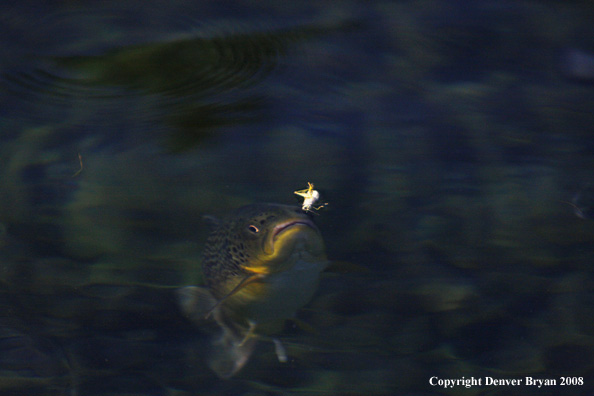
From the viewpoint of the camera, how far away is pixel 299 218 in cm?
280

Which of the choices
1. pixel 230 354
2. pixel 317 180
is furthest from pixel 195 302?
pixel 317 180

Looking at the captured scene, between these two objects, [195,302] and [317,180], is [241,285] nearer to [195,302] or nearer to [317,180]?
[195,302]

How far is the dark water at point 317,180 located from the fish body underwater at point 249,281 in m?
0.11

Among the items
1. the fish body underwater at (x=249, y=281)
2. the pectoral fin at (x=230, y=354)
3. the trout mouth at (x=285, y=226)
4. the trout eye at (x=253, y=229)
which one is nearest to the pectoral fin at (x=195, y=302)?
the fish body underwater at (x=249, y=281)

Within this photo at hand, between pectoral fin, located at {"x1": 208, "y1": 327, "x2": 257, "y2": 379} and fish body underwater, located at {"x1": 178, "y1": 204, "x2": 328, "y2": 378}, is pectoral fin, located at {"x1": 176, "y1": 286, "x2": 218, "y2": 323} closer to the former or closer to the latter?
fish body underwater, located at {"x1": 178, "y1": 204, "x2": 328, "y2": 378}

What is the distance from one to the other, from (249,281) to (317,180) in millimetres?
835

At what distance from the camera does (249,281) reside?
9.63ft

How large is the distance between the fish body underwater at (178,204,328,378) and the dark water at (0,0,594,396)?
108 mm

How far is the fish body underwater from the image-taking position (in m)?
2.89

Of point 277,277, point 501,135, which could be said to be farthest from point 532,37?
point 277,277

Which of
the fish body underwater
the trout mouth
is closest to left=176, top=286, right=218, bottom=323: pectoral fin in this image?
the fish body underwater

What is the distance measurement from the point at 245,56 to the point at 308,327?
2.00 m

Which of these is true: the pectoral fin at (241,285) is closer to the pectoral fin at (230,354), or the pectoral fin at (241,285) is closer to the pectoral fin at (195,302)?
the pectoral fin at (195,302)

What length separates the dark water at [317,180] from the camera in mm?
3021
